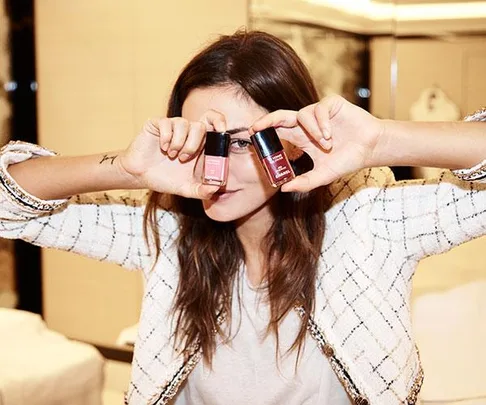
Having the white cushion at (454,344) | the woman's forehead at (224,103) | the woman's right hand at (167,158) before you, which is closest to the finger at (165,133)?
the woman's right hand at (167,158)

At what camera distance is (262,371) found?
1.27 m

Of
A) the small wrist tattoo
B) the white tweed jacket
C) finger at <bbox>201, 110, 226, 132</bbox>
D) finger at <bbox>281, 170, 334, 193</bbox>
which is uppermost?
finger at <bbox>201, 110, 226, 132</bbox>

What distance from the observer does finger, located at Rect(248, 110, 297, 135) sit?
3.51ft

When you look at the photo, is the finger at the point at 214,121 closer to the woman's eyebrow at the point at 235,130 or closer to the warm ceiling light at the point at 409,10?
the woman's eyebrow at the point at 235,130

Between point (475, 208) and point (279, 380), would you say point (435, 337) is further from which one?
point (475, 208)

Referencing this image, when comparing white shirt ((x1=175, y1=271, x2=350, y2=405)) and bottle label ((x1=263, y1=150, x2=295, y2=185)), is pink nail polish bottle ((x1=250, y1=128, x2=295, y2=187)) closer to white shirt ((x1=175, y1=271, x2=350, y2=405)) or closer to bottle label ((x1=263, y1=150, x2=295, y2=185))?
bottle label ((x1=263, y1=150, x2=295, y2=185))

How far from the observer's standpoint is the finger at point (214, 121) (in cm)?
111

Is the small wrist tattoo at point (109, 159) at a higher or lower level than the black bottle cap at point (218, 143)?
lower

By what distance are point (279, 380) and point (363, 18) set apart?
1.96 meters

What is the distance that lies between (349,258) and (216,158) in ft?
1.02

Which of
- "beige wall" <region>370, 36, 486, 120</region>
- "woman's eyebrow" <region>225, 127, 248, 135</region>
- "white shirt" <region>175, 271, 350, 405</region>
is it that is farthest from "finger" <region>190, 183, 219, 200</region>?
"beige wall" <region>370, 36, 486, 120</region>

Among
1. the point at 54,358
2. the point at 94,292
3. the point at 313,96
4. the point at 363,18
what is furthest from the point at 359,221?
the point at 94,292

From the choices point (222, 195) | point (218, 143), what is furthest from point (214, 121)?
point (222, 195)

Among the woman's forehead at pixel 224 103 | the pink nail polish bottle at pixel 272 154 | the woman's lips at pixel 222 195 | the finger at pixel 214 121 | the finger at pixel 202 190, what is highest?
the woman's forehead at pixel 224 103
